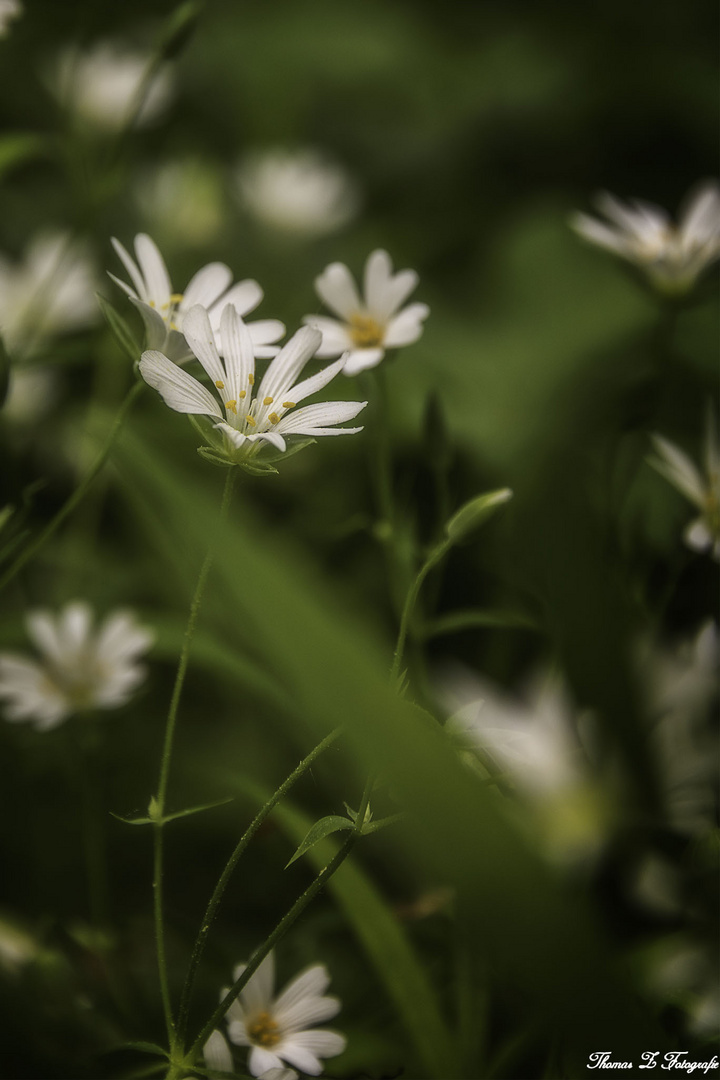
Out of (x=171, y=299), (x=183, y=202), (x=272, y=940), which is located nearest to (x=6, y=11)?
(x=171, y=299)

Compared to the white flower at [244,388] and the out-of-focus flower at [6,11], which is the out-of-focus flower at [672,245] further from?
the out-of-focus flower at [6,11]

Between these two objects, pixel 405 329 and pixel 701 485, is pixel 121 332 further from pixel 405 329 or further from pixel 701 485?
pixel 701 485

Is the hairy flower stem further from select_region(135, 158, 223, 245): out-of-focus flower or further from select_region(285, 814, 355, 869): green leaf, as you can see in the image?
select_region(135, 158, 223, 245): out-of-focus flower

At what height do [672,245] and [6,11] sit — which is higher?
[6,11]

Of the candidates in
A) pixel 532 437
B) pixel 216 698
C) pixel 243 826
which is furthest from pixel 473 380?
pixel 243 826

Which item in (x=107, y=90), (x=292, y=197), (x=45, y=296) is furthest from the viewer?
(x=292, y=197)

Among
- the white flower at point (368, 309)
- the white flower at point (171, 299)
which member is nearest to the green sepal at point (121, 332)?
the white flower at point (171, 299)
